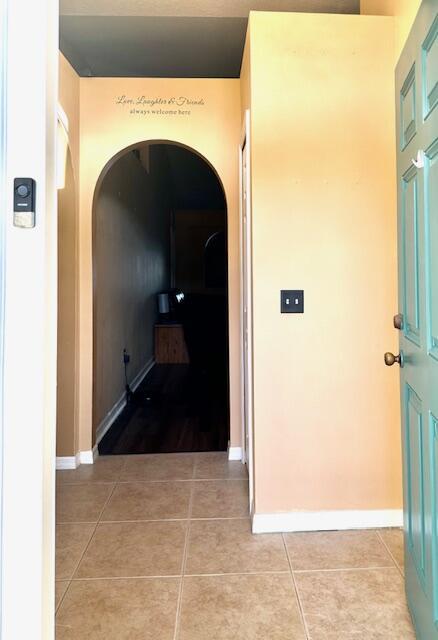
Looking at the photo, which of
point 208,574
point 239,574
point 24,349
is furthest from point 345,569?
point 24,349

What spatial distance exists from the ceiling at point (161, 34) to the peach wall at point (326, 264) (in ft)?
3.02

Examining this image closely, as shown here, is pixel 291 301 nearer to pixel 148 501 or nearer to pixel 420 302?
pixel 420 302

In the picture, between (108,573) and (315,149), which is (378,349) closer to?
(315,149)

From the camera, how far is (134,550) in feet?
6.61

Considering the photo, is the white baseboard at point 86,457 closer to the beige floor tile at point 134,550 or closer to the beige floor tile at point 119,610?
the beige floor tile at point 134,550

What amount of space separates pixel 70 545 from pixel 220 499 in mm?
855

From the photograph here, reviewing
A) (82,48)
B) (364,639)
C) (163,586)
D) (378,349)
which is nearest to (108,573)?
(163,586)

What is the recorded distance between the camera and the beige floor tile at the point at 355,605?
1.50 meters

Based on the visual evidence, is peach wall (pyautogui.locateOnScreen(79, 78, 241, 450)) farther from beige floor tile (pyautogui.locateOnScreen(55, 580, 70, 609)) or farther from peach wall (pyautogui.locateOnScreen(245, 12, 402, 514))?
beige floor tile (pyautogui.locateOnScreen(55, 580, 70, 609))

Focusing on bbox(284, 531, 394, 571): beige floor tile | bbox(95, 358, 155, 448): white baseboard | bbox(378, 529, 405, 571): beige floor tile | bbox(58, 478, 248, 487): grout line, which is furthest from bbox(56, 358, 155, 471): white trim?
bbox(378, 529, 405, 571): beige floor tile

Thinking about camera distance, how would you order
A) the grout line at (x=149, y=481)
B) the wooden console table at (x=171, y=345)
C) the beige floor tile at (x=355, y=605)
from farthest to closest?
the wooden console table at (x=171, y=345)
the grout line at (x=149, y=481)
the beige floor tile at (x=355, y=605)

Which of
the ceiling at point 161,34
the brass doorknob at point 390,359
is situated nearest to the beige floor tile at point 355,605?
the brass doorknob at point 390,359

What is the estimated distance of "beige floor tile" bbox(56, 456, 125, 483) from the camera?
9.16 ft

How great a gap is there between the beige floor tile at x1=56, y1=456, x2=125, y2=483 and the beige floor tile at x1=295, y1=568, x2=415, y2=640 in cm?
150
